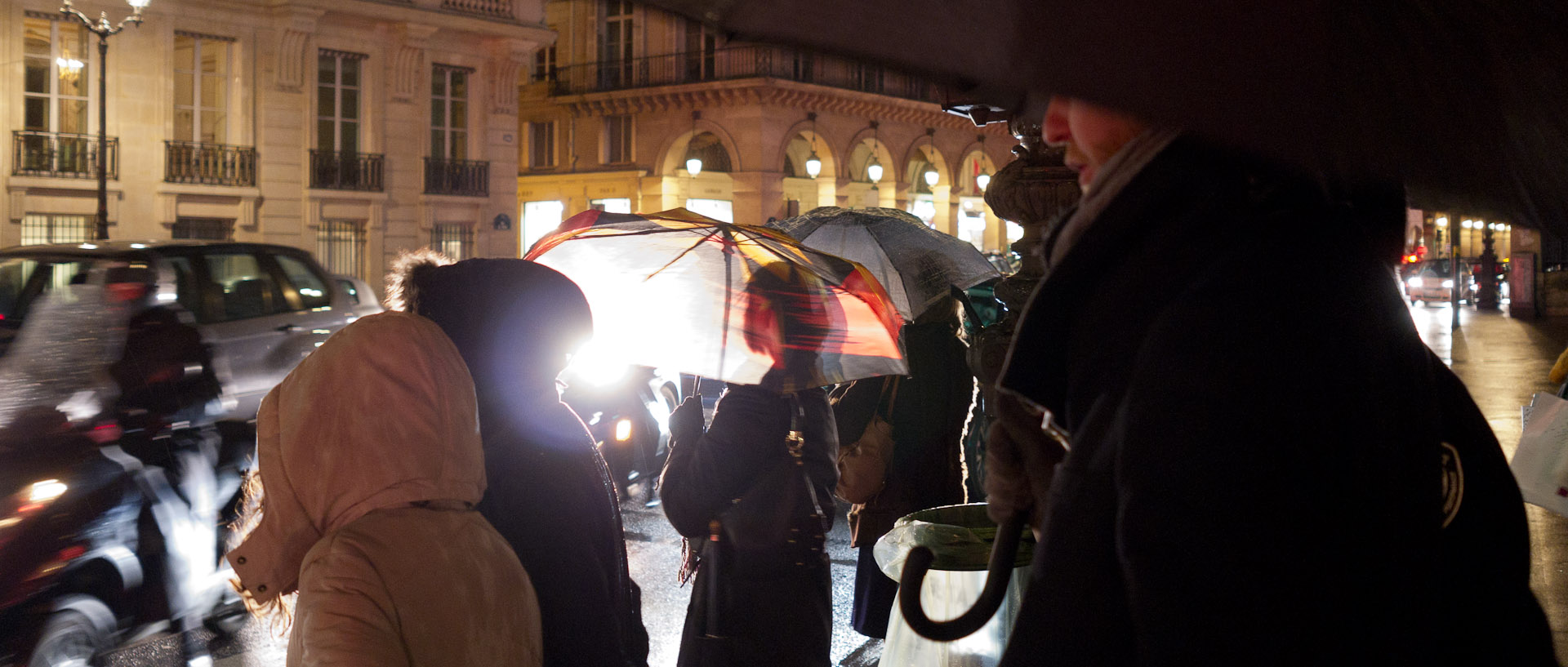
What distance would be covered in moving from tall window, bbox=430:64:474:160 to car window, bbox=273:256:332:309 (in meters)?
20.5

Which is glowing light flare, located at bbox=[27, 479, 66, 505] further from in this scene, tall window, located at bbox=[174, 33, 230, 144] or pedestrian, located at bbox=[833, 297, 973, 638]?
tall window, located at bbox=[174, 33, 230, 144]

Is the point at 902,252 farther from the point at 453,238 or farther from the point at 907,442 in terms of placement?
the point at 453,238

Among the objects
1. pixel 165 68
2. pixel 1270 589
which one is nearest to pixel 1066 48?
pixel 1270 589

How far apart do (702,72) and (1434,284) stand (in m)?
26.5

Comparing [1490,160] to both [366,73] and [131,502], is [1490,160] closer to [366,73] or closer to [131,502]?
[131,502]

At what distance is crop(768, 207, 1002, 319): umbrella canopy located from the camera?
5.54 meters

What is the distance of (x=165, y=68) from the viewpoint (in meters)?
24.8

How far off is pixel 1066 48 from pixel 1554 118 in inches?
27.5

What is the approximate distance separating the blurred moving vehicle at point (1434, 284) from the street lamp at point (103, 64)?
3852 centimetres

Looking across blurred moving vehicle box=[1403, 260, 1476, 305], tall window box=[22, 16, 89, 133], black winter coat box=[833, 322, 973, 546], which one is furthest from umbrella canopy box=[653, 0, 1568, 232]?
blurred moving vehicle box=[1403, 260, 1476, 305]

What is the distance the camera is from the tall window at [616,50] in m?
37.6

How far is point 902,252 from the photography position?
5.87 metres

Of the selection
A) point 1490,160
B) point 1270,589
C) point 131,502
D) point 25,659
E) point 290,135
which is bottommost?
point 25,659

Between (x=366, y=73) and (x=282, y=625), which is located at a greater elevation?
(x=366, y=73)
